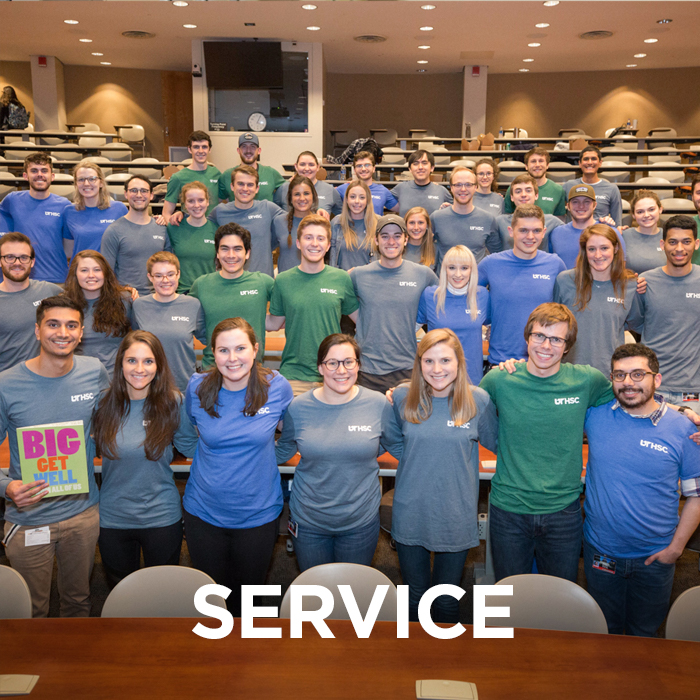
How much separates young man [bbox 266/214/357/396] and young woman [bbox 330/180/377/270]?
1.07m

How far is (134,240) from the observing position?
4.62 meters

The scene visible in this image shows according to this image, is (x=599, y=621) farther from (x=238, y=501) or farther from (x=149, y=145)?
(x=149, y=145)

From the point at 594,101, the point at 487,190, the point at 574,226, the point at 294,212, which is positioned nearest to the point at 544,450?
the point at 574,226

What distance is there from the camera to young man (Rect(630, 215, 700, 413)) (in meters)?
3.81

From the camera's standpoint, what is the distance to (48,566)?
9.24 ft

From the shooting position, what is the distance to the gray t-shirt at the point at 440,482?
2688 mm

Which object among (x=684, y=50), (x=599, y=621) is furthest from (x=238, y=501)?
(x=684, y=50)

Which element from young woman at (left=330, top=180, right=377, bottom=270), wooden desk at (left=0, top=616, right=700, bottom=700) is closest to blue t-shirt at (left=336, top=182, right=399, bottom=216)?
young woman at (left=330, top=180, right=377, bottom=270)

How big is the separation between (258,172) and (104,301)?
7.86 ft

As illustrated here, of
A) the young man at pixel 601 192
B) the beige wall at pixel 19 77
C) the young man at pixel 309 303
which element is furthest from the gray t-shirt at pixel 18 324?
Answer: the beige wall at pixel 19 77

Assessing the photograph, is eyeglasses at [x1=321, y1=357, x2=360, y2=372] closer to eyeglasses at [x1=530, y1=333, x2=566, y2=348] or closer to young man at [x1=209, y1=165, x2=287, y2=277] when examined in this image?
eyeglasses at [x1=530, y1=333, x2=566, y2=348]

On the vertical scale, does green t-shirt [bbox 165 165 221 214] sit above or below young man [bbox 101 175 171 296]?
above

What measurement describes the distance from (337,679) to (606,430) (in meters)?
1.53

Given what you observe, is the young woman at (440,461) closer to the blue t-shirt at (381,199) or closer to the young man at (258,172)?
the blue t-shirt at (381,199)
